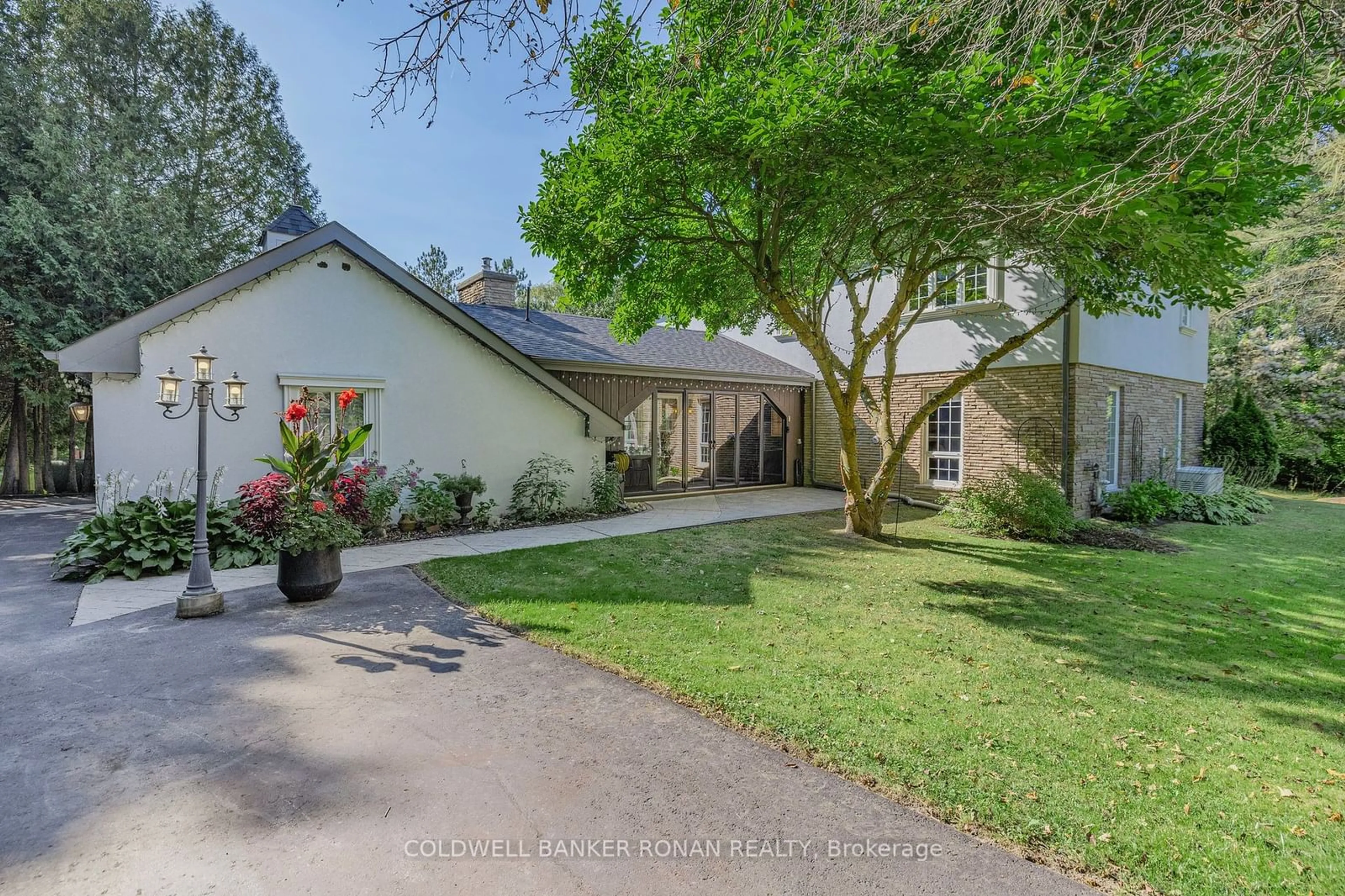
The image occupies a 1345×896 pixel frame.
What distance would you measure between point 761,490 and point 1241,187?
10.9m

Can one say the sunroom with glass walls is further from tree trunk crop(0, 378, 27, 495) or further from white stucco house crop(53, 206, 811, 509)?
tree trunk crop(0, 378, 27, 495)

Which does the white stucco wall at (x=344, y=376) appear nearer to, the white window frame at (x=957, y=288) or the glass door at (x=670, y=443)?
the glass door at (x=670, y=443)

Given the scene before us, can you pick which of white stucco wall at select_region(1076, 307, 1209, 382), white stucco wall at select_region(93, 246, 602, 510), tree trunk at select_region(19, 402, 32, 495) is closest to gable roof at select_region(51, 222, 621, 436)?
white stucco wall at select_region(93, 246, 602, 510)

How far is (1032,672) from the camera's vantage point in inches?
→ 181

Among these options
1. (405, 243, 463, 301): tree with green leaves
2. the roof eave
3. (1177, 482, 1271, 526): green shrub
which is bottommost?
(1177, 482, 1271, 526): green shrub

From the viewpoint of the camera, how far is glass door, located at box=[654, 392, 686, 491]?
47.4 ft

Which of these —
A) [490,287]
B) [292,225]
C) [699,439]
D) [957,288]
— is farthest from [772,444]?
[292,225]

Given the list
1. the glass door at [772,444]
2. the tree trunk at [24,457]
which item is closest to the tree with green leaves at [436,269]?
the tree trunk at [24,457]

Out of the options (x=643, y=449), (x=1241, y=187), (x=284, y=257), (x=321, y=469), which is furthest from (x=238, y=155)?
(x=1241, y=187)

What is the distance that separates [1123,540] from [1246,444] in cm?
1136

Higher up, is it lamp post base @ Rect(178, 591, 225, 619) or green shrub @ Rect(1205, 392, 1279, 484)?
green shrub @ Rect(1205, 392, 1279, 484)

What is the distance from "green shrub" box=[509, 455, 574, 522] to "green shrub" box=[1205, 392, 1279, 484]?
711 inches

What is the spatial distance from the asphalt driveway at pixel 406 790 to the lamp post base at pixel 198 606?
0.73 metres

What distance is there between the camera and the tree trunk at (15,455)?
16.1 metres
